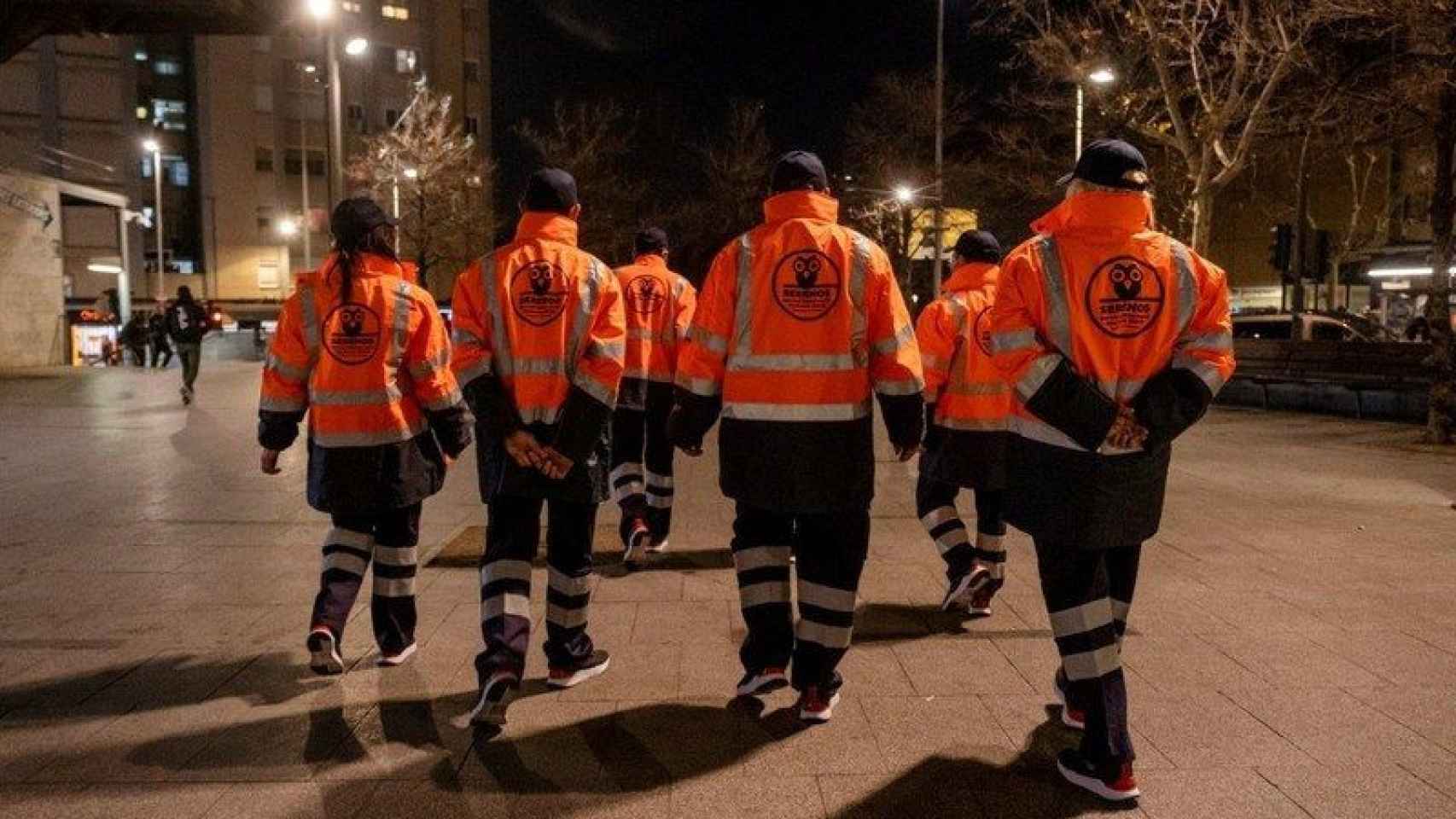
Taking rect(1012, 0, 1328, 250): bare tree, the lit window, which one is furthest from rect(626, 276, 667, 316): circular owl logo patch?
the lit window

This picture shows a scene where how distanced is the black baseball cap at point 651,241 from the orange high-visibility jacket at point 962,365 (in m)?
2.17

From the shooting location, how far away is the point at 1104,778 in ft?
11.0

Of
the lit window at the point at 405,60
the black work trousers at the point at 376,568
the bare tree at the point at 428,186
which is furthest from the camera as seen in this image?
the lit window at the point at 405,60

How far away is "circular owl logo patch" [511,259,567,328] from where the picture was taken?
13.1 feet

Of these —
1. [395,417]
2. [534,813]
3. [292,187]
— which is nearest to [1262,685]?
[534,813]

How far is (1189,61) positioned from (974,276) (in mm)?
16582

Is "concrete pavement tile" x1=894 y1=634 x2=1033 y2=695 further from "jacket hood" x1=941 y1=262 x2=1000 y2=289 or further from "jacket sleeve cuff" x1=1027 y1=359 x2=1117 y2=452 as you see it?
"jacket hood" x1=941 y1=262 x2=1000 y2=289

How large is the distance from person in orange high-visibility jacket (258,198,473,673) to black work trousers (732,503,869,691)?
1265 millimetres

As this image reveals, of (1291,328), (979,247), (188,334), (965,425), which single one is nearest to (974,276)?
(979,247)

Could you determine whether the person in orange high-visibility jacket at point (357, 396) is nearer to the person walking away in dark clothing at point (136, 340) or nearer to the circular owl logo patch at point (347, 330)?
the circular owl logo patch at point (347, 330)

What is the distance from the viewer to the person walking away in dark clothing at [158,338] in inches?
1067

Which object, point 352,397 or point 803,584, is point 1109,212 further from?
point 352,397

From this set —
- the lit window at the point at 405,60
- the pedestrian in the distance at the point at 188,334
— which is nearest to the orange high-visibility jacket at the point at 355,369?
the pedestrian in the distance at the point at 188,334

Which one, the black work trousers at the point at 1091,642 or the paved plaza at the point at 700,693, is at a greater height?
the black work trousers at the point at 1091,642
